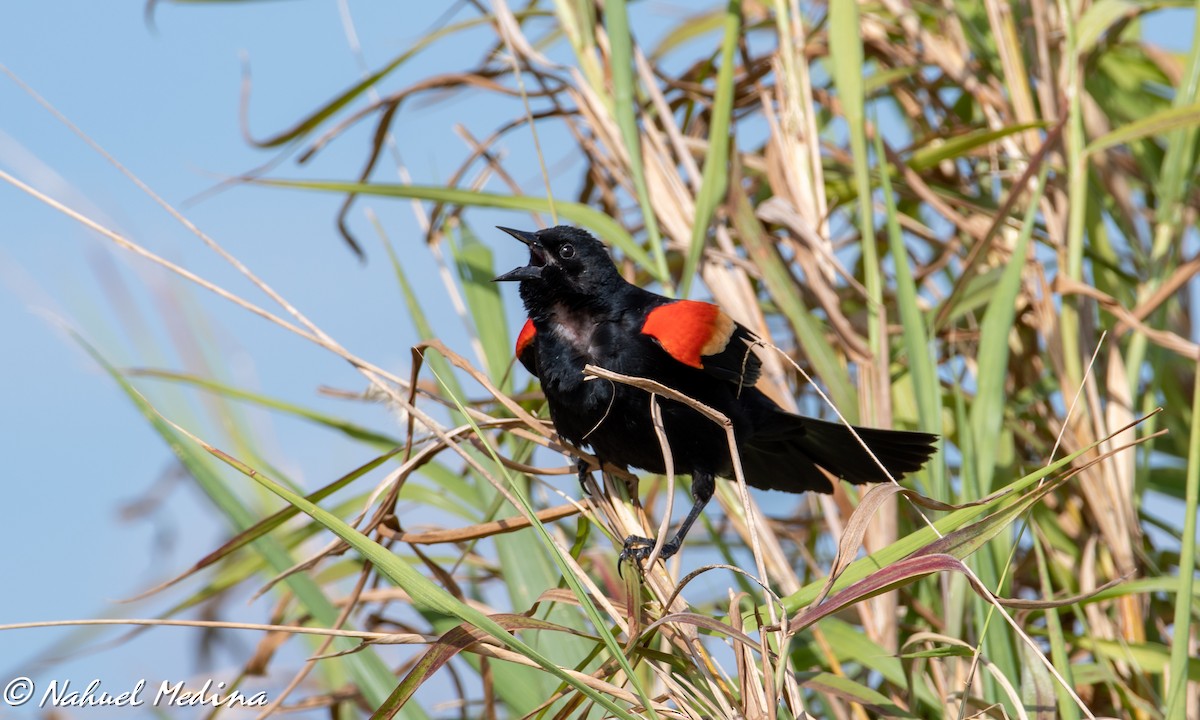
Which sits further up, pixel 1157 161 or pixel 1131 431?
pixel 1157 161

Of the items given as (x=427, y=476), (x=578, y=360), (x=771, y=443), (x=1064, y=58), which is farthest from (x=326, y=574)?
(x=1064, y=58)

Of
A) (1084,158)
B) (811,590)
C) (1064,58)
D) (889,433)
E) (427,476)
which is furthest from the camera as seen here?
(1064,58)

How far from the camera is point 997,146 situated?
294 centimetres

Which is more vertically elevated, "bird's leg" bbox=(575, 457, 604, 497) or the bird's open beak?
the bird's open beak

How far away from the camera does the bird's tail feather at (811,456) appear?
2209 millimetres

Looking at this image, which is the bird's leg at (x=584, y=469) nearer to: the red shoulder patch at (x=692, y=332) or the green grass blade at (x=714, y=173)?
the red shoulder patch at (x=692, y=332)

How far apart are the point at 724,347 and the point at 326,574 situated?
3.91ft

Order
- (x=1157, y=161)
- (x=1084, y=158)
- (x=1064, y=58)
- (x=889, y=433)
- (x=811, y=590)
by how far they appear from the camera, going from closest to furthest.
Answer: (x=811, y=590), (x=889, y=433), (x=1084, y=158), (x=1064, y=58), (x=1157, y=161)

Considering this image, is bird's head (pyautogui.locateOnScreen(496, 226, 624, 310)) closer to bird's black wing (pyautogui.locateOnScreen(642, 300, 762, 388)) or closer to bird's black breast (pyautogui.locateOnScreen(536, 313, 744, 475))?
bird's black breast (pyautogui.locateOnScreen(536, 313, 744, 475))

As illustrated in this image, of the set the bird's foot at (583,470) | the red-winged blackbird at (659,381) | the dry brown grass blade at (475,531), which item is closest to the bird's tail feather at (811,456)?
the red-winged blackbird at (659,381)

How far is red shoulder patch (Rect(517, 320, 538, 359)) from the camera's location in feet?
7.95

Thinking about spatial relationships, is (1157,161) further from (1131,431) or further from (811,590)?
(811,590)

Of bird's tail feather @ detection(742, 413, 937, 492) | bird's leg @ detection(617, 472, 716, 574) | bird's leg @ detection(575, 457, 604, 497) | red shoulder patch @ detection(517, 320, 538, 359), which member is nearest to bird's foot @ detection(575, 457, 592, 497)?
bird's leg @ detection(575, 457, 604, 497)

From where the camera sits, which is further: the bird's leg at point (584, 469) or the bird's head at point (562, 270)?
the bird's head at point (562, 270)
